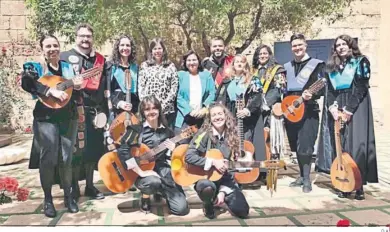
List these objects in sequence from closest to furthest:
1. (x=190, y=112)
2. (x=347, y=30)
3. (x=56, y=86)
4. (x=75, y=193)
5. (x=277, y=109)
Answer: (x=56, y=86), (x=75, y=193), (x=190, y=112), (x=277, y=109), (x=347, y=30)

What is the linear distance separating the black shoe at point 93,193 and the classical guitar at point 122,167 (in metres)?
0.48

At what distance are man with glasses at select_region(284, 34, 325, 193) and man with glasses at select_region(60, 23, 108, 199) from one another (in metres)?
1.68

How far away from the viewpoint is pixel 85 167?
3678 millimetres

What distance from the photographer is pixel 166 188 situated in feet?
10.5

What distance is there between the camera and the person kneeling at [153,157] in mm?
3062

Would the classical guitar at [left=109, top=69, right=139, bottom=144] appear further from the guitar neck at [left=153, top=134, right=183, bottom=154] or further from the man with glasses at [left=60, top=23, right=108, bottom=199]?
the guitar neck at [left=153, top=134, right=183, bottom=154]

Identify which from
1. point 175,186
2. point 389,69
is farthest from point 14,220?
point 389,69

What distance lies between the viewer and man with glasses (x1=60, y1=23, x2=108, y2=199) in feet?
10.5

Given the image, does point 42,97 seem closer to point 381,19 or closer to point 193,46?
point 193,46

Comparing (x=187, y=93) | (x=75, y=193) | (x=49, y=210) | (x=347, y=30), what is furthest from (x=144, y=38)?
(x=347, y=30)

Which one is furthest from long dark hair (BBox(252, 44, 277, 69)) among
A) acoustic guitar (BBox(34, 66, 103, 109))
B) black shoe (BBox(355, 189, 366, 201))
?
acoustic guitar (BBox(34, 66, 103, 109))

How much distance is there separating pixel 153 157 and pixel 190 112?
0.61 m

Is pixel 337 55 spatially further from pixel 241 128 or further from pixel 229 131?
pixel 229 131

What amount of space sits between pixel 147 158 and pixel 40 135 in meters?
0.78
